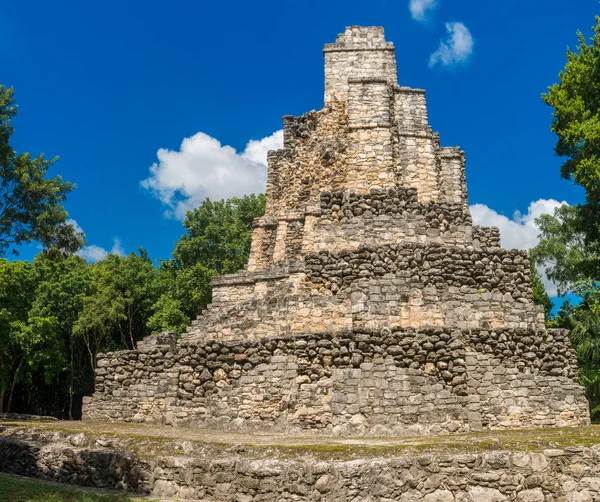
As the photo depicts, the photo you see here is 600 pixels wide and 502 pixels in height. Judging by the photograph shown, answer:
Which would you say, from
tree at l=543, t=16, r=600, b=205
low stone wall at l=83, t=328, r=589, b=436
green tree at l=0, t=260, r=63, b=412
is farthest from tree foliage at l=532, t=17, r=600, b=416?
green tree at l=0, t=260, r=63, b=412

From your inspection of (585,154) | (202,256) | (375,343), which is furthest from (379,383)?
(202,256)

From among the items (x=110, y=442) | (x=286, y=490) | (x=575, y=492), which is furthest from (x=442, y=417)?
(x=110, y=442)

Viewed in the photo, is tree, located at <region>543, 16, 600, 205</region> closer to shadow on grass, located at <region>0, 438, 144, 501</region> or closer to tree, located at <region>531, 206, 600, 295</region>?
tree, located at <region>531, 206, 600, 295</region>

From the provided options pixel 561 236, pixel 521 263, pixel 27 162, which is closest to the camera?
pixel 521 263

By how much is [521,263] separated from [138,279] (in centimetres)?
2420

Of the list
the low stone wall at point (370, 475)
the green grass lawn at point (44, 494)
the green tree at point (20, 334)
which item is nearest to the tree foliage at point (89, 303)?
the green tree at point (20, 334)

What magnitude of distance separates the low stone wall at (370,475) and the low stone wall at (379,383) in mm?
2902

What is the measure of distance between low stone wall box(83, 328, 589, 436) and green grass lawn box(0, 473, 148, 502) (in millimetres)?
3647

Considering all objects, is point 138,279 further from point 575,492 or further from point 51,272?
point 575,492

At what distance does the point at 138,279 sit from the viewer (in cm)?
3183

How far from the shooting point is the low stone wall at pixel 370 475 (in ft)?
21.7

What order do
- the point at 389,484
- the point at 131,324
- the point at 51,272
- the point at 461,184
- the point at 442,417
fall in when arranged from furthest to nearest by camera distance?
the point at 131,324 < the point at 51,272 < the point at 461,184 < the point at 442,417 < the point at 389,484

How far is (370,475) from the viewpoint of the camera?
6.66m

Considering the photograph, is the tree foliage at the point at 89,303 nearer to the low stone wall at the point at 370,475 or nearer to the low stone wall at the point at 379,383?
the low stone wall at the point at 379,383
